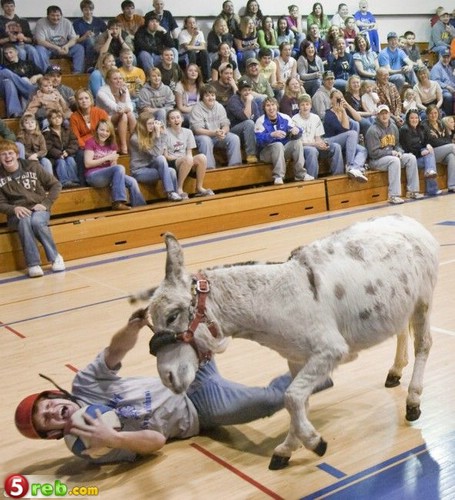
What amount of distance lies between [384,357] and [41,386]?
A: 2.42 m

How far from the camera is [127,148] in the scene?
10852 millimetres

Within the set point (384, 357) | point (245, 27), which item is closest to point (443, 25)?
point (245, 27)

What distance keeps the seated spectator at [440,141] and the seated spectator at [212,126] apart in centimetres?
380

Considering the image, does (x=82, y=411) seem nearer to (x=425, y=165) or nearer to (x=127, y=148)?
(x=127, y=148)

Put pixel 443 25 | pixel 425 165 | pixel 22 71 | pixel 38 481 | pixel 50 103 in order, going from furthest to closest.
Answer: pixel 443 25, pixel 425 165, pixel 22 71, pixel 50 103, pixel 38 481

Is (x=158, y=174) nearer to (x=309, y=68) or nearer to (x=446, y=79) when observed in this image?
(x=309, y=68)

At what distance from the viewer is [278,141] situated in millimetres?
11273

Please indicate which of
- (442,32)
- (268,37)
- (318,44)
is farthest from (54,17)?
(442,32)

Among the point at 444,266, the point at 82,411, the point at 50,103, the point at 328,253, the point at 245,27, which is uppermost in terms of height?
the point at 245,27

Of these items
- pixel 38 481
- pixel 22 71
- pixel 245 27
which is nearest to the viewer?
pixel 38 481

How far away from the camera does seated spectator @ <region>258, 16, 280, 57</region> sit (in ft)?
46.6

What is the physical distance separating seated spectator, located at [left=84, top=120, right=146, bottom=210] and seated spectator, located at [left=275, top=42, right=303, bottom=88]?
5.00m

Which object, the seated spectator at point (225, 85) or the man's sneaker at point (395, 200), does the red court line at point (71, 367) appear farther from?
the seated spectator at point (225, 85)

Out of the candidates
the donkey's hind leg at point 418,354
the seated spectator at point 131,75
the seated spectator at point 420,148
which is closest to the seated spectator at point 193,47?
the seated spectator at point 131,75
